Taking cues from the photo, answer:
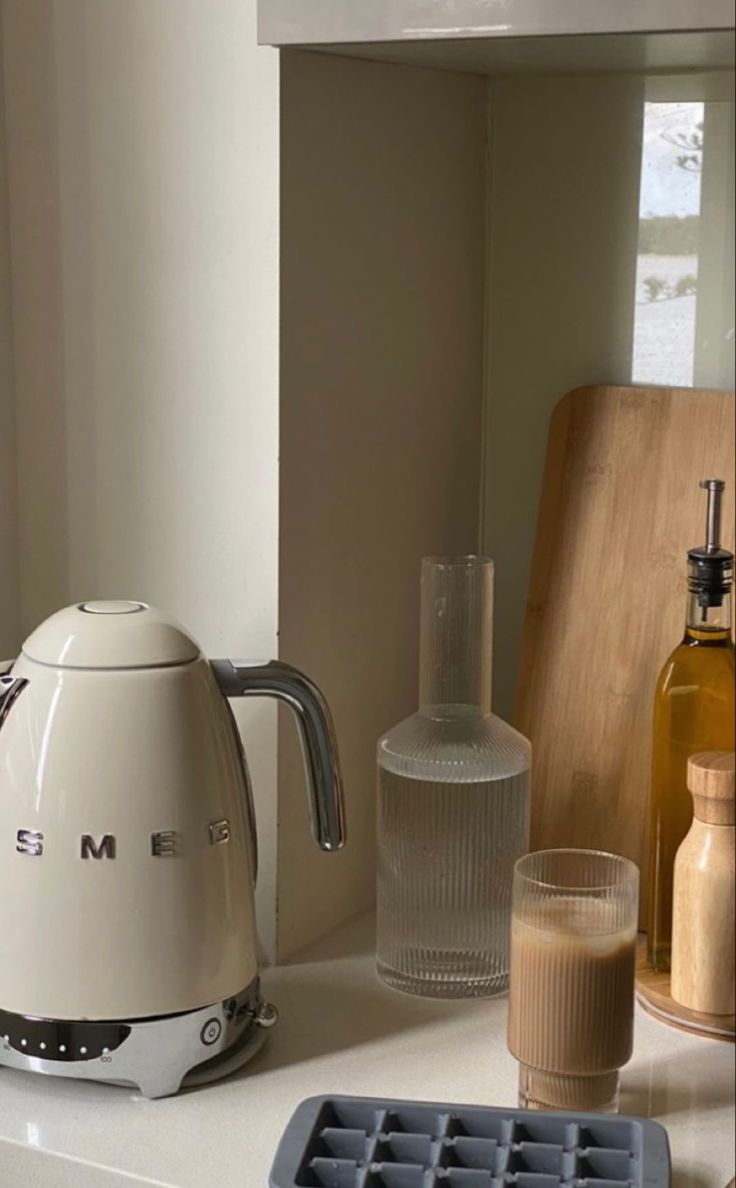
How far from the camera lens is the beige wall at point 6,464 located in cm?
107

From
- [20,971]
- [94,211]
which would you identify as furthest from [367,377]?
[20,971]

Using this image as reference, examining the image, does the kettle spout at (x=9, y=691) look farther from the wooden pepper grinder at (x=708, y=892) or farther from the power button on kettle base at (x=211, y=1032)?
the wooden pepper grinder at (x=708, y=892)

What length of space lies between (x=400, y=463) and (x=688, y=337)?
22 cm

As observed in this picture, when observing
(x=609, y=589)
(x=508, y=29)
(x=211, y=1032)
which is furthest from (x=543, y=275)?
(x=211, y=1032)

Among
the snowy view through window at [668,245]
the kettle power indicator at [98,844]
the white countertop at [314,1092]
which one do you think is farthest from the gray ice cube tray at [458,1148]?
the snowy view through window at [668,245]

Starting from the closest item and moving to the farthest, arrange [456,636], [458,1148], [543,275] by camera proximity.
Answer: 1. [458,1148]
2. [456,636]
3. [543,275]

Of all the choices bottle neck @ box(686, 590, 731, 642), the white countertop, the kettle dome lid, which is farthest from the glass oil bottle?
the kettle dome lid

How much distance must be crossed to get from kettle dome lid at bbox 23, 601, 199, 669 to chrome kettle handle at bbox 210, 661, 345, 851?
0.13ft

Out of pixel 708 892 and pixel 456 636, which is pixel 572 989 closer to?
pixel 708 892

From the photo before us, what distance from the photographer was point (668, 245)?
1.14 metres

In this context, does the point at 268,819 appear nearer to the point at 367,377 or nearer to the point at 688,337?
the point at 367,377

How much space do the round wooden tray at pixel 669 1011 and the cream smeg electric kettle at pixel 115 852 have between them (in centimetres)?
27

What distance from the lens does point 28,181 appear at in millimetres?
1058

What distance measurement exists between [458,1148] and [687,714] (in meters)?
0.34
